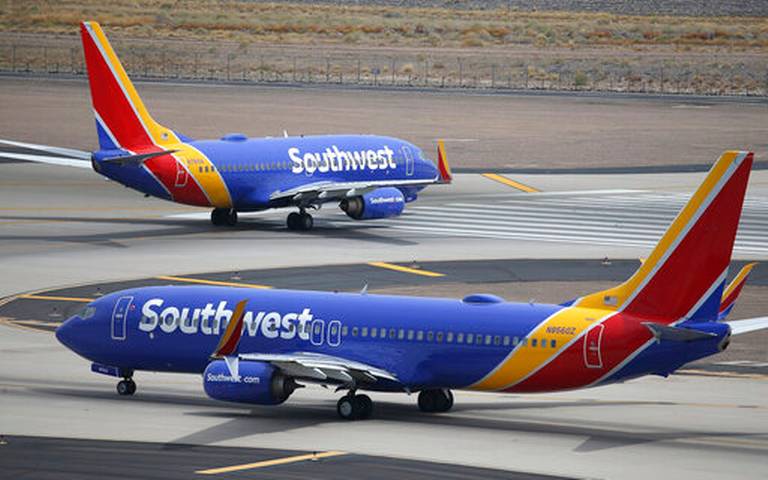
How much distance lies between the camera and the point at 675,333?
4572cm

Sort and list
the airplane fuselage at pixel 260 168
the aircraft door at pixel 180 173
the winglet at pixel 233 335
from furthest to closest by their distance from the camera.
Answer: the aircraft door at pixel 180 173
the airplane fuselage at pixel 260 168
the winglet at pixel 233 335

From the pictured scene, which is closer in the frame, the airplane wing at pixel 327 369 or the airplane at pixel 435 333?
the airplane at pixel 435 333

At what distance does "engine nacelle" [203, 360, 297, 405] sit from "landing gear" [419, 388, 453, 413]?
4901 millimetres

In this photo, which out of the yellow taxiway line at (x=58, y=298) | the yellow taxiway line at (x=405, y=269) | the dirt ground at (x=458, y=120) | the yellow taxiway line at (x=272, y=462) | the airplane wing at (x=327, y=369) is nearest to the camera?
the yellow taxiway line at (x=272, y=462)

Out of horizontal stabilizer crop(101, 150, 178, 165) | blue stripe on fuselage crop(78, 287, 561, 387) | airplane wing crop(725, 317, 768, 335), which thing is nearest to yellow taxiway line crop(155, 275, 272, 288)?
horizontal stabilizer crop(101, 150, 178, 165)

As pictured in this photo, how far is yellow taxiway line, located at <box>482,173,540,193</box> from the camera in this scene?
114m

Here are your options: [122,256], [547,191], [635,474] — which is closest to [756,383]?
[635,474]

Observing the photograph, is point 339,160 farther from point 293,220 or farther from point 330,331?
point 330,331

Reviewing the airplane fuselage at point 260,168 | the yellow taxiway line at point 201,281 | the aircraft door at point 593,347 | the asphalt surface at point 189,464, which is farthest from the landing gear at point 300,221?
the aircraft door at point 593,347

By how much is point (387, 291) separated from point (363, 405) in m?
24.8

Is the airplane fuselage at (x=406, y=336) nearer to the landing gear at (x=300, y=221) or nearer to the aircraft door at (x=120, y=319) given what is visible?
the aircraft door at (x=120, y=319)

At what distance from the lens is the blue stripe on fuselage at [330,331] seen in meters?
48.6

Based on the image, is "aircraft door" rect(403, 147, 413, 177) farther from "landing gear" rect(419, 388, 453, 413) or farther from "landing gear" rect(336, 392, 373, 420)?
"landing gear" rect(336, 392, 373, 420)

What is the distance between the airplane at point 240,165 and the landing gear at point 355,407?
39942 mm
